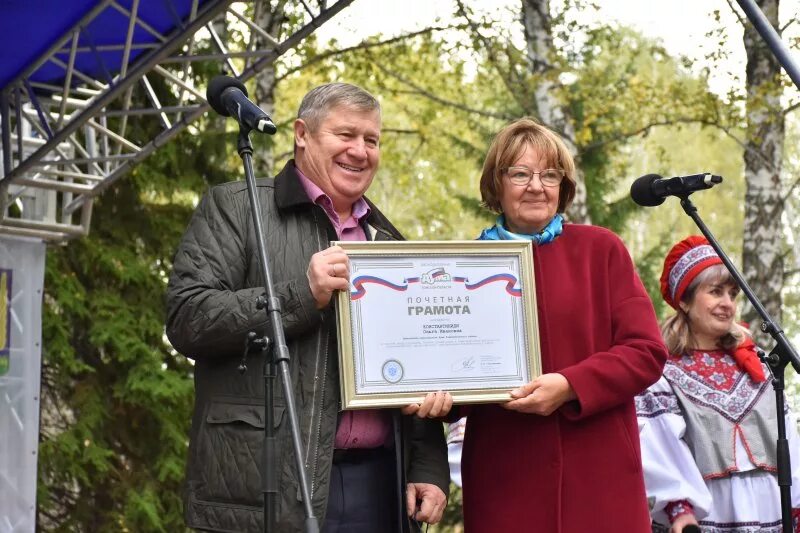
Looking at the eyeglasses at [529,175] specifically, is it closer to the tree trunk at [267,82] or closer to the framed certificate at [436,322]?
the framed certificate at [436,322]

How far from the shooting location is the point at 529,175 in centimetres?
341

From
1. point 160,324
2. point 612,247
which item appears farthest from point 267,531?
point 160,324

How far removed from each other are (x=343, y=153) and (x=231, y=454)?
3.06 feet

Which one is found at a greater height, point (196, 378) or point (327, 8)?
point (327, 8)

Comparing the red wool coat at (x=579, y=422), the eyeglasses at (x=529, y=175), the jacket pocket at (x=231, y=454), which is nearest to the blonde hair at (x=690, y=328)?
the red wool coat at (x=579, y=422)

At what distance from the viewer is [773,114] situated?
9109mm

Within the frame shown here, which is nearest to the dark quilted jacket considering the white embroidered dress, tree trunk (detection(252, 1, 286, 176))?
the white embroidered dress

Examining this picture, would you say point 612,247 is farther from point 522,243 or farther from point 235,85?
point 235,85

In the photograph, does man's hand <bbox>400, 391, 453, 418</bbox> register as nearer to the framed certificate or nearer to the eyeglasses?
the framed certificate

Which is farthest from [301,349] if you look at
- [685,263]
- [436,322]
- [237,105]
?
[685,263]

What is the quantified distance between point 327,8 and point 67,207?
2.61m

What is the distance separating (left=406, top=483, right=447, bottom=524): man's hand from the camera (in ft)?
10.7

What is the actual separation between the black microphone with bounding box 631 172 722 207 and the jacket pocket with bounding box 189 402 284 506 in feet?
4.60
